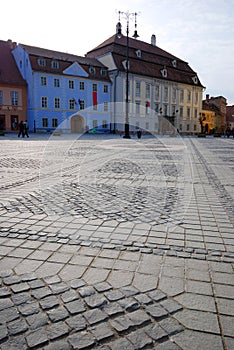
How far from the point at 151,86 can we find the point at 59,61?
64.7ft

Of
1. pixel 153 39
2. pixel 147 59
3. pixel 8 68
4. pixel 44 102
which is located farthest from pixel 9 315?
pixel 153 39

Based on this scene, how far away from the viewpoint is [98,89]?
50.4 meters

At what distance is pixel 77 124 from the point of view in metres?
49.6

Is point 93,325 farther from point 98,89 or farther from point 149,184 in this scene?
point 98,89

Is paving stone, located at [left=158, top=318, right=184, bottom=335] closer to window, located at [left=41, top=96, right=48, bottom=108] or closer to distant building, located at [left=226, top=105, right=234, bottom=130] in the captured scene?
window, located at [left=41, top=96, right=48, bottom=108]

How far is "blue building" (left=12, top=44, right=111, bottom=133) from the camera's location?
43562 millimetres

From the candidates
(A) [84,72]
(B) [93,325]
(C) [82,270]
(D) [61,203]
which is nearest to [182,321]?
(B) [93,325]

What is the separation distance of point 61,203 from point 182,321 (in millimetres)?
3274

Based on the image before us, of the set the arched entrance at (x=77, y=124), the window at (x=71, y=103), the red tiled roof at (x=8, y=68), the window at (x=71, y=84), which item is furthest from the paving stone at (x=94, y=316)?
the window at (x=71, y=84)

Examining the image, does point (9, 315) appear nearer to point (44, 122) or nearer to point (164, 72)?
point (44, 122)

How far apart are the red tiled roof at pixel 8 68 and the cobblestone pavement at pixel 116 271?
43540 mm

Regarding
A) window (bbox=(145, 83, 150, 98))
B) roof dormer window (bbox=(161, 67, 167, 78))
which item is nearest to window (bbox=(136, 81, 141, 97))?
window (bbox=(145, 83, 150, 98))

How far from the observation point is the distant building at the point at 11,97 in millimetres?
42656

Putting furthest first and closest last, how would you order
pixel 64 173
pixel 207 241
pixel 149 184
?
1. pixel 64 173
2. pixel 149 184
3. pixel 207 241
